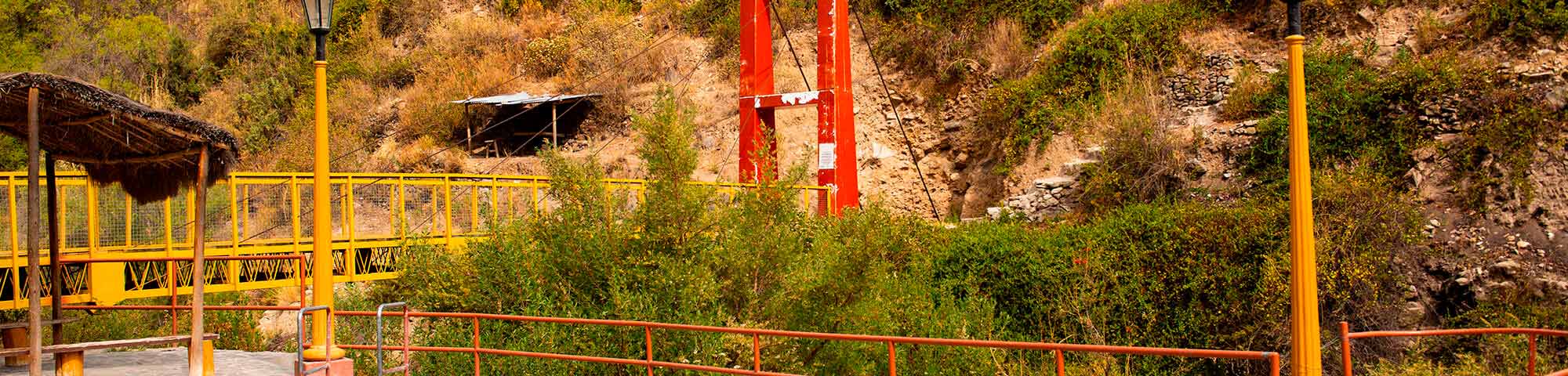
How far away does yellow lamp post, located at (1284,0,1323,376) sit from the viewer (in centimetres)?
638

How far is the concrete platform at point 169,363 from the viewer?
10.8m

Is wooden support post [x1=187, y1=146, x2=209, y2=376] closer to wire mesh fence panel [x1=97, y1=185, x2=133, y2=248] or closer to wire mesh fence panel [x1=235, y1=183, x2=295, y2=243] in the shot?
wire mesh fence panel [x1=97, y1=185, x2=133, y2=248]

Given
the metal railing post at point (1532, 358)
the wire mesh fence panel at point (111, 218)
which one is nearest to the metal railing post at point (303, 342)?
the wire mesh fence panel at point (111, 218)

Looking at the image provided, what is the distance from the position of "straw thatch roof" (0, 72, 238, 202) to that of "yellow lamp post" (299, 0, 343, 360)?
0.74m

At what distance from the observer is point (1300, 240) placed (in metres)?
6.43

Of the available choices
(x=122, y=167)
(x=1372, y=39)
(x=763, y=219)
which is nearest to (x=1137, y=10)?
(x=1372, y=39)

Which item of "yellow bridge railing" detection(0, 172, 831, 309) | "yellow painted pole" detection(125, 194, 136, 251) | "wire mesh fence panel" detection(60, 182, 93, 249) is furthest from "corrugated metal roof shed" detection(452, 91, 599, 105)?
"wire mesh fence panel" detection(60, 182, 93, 249)

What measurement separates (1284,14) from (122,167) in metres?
19.0

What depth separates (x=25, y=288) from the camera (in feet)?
42.7

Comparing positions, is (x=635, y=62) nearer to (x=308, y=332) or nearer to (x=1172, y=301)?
(x=308, y=332)

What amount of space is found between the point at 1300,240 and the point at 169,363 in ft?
33.1

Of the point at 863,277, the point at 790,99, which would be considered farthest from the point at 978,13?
the point at 863,277

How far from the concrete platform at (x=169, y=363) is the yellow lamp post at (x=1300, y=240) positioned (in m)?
8.56

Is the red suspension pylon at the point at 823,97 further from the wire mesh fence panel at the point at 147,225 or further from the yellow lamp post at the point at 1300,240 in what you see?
the yellow lamp post at the point at 1300,240
